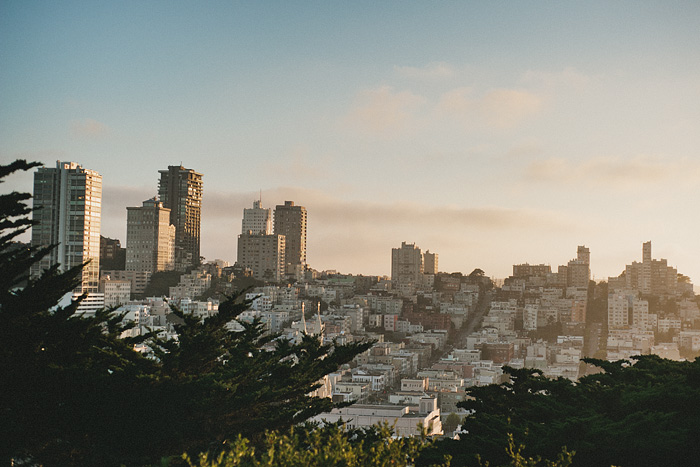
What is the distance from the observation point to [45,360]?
5.99 metres

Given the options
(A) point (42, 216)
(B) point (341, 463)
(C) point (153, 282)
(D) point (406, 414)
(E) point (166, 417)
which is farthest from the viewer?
(C) point (153, 282)

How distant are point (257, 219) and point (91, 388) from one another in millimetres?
86811

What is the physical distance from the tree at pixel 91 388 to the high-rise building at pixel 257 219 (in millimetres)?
83628

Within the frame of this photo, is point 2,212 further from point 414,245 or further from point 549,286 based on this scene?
point 414,245

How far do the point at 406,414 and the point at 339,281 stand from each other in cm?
4879

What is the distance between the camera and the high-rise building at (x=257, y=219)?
91.2 metres

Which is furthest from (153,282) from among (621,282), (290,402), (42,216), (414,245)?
(290,402)

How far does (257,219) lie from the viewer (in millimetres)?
91938

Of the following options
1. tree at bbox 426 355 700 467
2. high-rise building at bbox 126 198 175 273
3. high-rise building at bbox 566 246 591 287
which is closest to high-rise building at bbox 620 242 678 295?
high-rise building at bbox 566 246 591 287

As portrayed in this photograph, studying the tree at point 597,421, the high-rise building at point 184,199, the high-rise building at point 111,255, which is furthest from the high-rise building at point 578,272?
the tree at point 597,421

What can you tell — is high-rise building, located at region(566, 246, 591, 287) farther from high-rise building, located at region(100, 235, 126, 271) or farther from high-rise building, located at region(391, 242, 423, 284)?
high-rise building, located at region(100, 235, 126, 271)

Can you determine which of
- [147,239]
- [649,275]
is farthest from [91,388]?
[649,275]

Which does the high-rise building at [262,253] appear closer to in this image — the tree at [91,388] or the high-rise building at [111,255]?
the high-rise building at [111,255]

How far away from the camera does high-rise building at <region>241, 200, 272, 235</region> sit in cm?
9119
